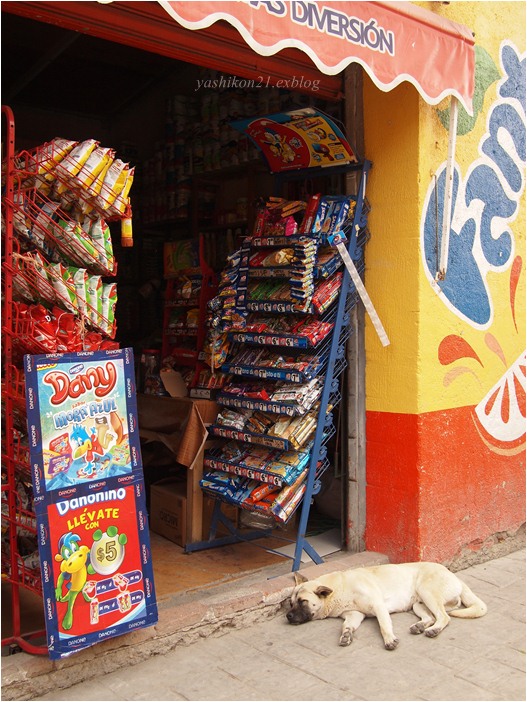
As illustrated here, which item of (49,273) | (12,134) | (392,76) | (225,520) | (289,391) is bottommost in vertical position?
(225,520)

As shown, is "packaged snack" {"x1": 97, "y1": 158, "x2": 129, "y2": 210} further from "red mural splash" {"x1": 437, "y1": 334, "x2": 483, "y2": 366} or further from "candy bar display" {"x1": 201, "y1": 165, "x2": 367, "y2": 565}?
"red mural splash" {"x1": 437, "y1": 334, "x2": 483, "y2": 366}

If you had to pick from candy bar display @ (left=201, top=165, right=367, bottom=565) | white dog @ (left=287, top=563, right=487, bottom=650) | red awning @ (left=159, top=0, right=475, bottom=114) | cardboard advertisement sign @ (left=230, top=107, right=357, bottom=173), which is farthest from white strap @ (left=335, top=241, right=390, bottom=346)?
white dog @ (left=287, top=563, right=487, bottom=650)

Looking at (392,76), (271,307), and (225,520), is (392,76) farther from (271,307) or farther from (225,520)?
(225,520)

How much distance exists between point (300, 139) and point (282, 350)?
4.39ft

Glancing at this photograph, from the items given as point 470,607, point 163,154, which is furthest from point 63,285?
point 163,154

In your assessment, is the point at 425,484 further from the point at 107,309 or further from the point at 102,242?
the point at 102,242

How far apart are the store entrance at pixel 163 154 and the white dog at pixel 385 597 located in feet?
2.33

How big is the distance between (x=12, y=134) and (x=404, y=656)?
304 centimetres

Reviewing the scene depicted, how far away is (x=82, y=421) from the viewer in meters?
3.11

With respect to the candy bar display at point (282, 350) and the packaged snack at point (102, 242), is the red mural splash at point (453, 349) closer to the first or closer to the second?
the candy bar display at point (282, 350)

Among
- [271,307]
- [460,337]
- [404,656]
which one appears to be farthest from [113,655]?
[460,337]

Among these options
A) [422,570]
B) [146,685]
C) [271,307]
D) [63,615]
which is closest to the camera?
[63,615]

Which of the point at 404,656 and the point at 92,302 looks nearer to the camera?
the point at 92,302

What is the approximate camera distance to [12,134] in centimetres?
310
